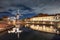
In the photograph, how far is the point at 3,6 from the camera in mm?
3248

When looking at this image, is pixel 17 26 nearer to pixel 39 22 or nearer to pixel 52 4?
pixel 39 22

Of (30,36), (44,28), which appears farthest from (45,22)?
(30,36)

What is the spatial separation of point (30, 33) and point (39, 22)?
1.27 ft

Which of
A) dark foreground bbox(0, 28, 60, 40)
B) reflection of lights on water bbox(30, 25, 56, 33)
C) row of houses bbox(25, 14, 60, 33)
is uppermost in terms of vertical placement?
row of houses bbox(25, 14, 60, 33)

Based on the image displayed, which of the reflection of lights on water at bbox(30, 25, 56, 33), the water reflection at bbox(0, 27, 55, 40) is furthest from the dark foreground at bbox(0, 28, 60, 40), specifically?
the reflection of lights on water at bbox(30, 25, 56, 33)

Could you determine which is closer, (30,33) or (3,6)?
(3,6)

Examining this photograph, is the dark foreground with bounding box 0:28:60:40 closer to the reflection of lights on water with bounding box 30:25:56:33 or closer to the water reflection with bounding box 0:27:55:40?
the water reflection with bounding box 0:27:55:40

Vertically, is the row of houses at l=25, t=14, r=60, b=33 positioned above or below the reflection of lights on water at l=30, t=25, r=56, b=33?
above

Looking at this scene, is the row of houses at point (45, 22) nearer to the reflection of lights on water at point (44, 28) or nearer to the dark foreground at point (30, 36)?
the reflection of lights on water at point (44, 28)

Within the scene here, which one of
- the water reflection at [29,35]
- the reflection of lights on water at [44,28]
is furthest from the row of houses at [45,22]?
the water reflection at [29,35]

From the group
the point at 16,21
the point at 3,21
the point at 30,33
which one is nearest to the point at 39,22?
the point at 30,33

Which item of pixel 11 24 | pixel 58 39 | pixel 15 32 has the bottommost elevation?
pixel 58 39

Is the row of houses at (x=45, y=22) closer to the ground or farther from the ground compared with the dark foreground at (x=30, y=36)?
farther from the ground

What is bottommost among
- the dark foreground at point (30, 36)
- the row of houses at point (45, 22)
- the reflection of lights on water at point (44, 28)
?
the dark foreground at point (30, 36)
